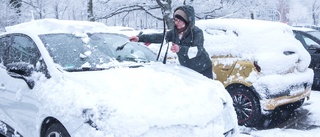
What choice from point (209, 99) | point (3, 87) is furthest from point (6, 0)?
point (209, 99)

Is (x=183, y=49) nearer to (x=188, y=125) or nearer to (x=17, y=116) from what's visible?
(x=188, y=125)

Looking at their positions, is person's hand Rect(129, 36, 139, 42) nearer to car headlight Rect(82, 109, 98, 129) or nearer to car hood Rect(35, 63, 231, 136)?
car hood Rect(35, 63, 231, 136)

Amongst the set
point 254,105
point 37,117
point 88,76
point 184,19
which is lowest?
point 254,105

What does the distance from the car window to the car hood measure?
54 cm

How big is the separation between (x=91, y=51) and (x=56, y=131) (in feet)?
3.78

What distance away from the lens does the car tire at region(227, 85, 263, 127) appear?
5227 millimetres

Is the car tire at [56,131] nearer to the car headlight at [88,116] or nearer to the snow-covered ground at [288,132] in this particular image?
the car headlight at [88,116]

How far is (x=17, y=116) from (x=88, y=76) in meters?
1.00

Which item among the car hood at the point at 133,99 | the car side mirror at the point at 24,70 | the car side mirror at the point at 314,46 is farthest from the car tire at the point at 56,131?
the car side mirror at the point at 314,46

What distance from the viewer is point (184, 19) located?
4281 millimetres

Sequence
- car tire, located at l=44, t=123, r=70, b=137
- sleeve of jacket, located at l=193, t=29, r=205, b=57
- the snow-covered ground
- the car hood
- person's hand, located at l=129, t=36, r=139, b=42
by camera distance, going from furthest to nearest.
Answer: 1. the snow-covered ground
2. person's hand, located at l=129, t=36, r=139, b=42
3. sleeve of jacket, located at l=193, t=29, r=205, b=57
4. car tire, located at l=44, t=123, r=70, b=137
5. the car hood

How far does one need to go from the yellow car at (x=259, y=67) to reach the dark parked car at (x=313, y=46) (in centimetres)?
224

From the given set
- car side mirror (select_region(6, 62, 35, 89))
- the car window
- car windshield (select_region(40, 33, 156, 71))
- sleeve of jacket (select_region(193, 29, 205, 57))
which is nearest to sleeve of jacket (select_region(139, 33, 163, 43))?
car windshield (select_region(40, 33, 156, 71))

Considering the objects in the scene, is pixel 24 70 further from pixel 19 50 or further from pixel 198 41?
pixel 198 41
